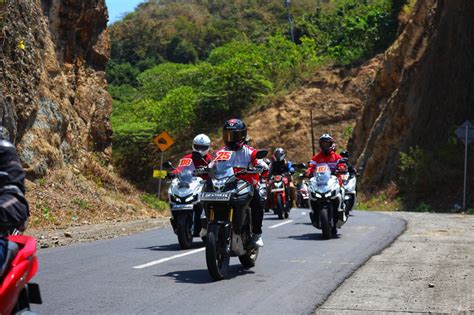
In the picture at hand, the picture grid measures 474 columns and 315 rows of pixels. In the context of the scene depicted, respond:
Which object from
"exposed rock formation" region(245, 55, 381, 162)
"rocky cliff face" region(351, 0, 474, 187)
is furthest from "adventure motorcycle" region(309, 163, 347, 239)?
"exposed rock formation" region(245, 55, 381, 162)

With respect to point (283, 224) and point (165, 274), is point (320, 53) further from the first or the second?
point (165, 274)

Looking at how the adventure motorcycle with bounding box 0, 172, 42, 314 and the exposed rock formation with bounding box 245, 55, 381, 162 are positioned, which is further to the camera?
the exposed rock formation with bounding box 245, 55, 381, 162

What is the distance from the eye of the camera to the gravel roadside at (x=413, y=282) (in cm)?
820

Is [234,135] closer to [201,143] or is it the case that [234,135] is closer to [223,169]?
[223,169]

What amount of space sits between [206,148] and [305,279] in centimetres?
434

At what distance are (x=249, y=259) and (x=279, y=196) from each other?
11.4m

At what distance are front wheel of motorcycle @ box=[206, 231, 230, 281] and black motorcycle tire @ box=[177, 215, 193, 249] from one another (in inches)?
141

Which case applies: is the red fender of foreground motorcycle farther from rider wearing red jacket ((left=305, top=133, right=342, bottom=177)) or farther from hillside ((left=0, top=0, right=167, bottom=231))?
hillside ((left=0, top=0, right=167, bottom=231))

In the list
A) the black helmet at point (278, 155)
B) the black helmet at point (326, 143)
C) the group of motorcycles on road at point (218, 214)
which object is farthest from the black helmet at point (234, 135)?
the black helmet at point (278, 155)

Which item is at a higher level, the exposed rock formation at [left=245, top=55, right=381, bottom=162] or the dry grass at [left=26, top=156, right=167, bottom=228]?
the exposed rock formation at [left=245, top=55, right=381, bottom=162]

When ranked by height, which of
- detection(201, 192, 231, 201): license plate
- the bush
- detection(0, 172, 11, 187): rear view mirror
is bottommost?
detection(201, 192, 231, 201): license plate

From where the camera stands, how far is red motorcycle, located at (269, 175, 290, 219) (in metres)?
22.2

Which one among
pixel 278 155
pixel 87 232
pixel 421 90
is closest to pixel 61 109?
pixel 278 155

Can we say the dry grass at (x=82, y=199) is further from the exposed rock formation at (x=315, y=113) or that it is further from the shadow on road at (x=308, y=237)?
the exposed rock formation at (x=315, y=113)
